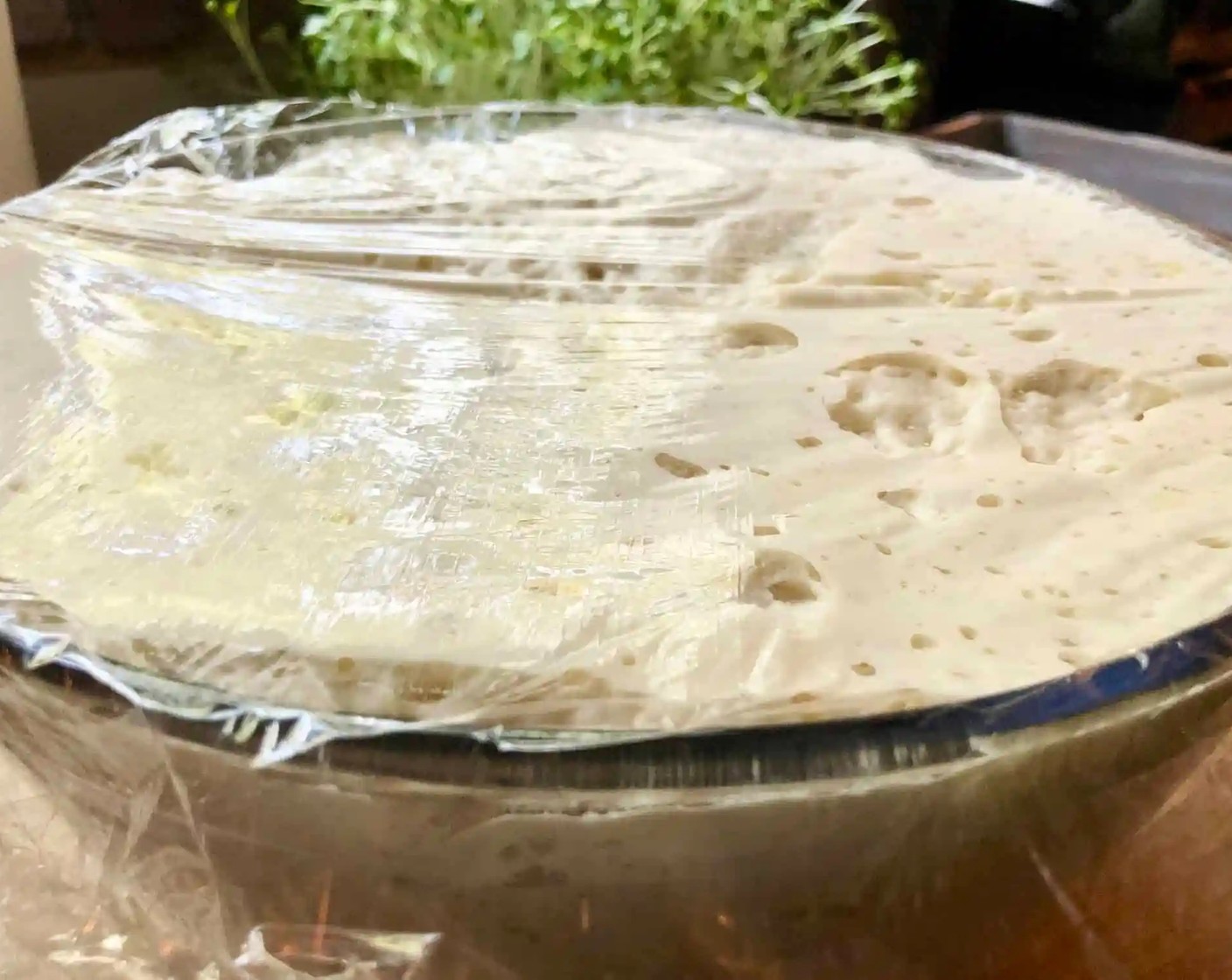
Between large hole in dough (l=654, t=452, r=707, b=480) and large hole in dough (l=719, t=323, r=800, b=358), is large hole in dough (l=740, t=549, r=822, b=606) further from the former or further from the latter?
large hole in dough (l=719, t=323, r=800, b=358)

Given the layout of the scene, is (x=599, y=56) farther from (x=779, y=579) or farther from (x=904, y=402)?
(x=779, y=579)

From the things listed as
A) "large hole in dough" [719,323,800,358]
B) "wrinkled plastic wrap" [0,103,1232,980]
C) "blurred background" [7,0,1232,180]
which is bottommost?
"wrinkled plastic wrap" [0,103,1232,980]

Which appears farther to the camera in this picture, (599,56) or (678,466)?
(599,56)

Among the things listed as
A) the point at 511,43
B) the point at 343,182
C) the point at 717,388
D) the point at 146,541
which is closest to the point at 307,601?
the point at 146,541

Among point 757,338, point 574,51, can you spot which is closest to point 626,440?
point 757,338

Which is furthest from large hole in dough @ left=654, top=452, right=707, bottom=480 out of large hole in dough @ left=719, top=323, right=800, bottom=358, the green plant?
the green plant

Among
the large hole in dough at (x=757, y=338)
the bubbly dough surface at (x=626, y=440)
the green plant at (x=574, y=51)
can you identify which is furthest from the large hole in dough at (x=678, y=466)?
the green plant at (x=574, y=51)

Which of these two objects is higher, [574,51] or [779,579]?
[574,51]
